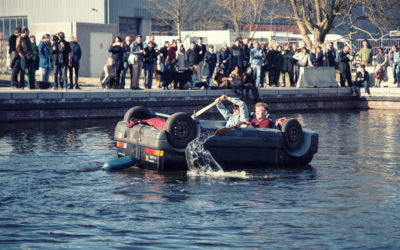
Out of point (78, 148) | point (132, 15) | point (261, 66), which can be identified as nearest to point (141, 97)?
point (261, 66)

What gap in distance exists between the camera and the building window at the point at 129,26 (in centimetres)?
5162

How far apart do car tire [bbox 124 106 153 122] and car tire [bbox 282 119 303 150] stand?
2.42 m

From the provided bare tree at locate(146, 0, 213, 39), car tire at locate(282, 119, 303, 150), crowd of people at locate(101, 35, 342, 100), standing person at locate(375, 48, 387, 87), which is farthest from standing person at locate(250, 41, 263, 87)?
bare tree at locate(146, 0, 213, 39)

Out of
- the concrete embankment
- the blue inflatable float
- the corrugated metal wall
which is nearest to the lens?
the blue inflatable float

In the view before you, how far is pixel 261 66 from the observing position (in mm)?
28125

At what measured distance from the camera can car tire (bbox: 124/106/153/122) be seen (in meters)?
13.4

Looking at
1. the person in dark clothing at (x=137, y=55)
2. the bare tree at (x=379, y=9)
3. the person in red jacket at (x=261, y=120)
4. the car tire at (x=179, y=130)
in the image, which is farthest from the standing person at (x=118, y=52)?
the bare tree at (x=379, y=9)

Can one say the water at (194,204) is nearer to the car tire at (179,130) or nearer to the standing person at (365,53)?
the car tire at (179,130)

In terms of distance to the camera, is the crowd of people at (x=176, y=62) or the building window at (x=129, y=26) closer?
the crowd of people at (x=176, y=62)

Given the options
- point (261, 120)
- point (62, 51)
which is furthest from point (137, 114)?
point (62, 51)

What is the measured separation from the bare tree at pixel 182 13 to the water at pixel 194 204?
3515 cm

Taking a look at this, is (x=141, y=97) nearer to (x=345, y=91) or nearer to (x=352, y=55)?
(x=345, y=91)

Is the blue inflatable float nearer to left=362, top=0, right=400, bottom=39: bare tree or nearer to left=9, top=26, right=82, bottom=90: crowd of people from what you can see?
left=9, top=26, right=82, bottom=90: crowd of people

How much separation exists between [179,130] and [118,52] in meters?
11.5
